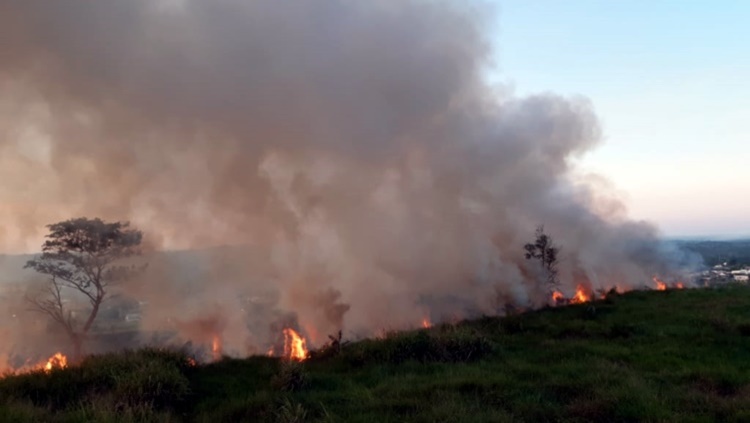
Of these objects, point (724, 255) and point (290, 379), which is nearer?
point (290, 379)

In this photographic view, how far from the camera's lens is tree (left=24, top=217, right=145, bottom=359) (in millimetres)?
31859

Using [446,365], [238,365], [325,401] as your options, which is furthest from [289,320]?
[325,401]

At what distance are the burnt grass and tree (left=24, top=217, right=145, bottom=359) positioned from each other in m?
19.9

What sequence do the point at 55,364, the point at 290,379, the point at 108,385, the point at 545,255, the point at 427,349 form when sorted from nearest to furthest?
the point at 108,385 < the point at 290,379 < the point at 427,349 < the point at 55,364 < the point at 545,255

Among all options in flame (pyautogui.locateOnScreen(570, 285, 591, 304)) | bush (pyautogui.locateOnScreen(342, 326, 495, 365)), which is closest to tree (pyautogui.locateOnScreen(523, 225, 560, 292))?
flame (pyautogui.locateOnScreen(570, 285, 591, 304))

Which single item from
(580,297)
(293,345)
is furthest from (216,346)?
(580,297)

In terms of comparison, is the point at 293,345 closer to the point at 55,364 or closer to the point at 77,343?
the point at 55,364

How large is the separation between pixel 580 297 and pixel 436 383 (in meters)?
24.7

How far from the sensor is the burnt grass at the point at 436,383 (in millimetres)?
9336

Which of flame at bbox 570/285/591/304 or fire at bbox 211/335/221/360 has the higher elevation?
fire at bbox 211/335/221/360

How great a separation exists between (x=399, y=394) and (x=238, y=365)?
261 inches

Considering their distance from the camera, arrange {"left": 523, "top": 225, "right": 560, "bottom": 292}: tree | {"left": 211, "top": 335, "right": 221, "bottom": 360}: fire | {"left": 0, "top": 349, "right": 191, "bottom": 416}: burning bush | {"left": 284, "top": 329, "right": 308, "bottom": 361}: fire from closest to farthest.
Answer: {"left": 0, "top": 349, "right": 191, "bottom": 416}: burning bush, {"left": 284, "top": 329, "right": 308, "bottom": 361}: fire, {"left": 211, "top": 335, "right": 221, "bottom": 360}: fire, {"left": 523, "top": 225, "right": 560, "bottom": 292}: tree

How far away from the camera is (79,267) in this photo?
106ft

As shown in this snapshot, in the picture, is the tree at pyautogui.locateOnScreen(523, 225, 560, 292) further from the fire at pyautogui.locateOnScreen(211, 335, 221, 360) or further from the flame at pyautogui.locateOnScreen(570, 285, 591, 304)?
the fire at pyautogui.locateOnScreen(211, 335, 221, 360)
